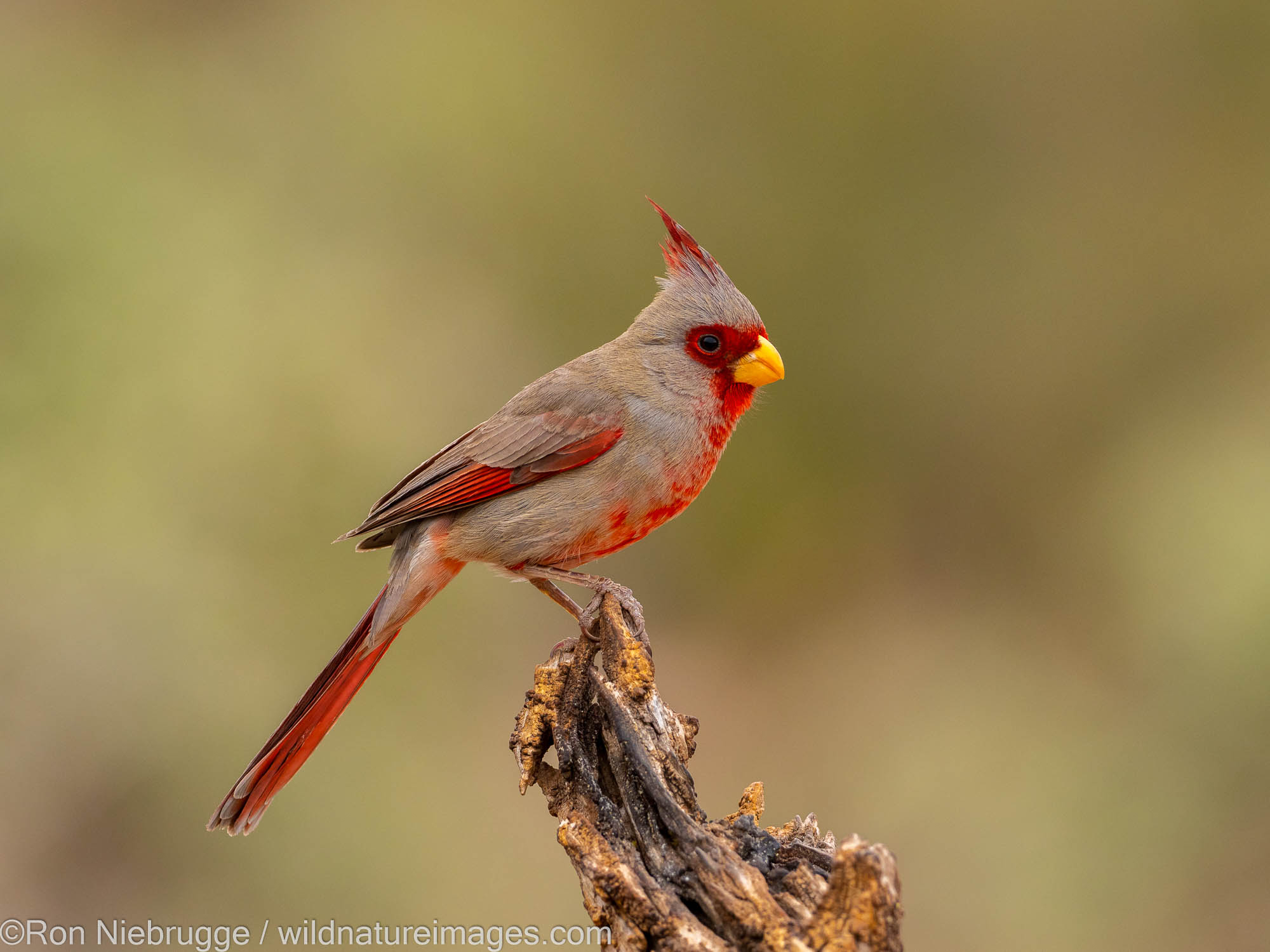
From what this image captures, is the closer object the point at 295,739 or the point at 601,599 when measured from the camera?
the point at 601,599

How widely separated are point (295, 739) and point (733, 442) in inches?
120

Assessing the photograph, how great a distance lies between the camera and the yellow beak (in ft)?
10.8

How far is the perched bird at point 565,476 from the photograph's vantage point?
313 centimetres

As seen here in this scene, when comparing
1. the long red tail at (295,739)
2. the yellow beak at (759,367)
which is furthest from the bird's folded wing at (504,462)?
the yellow beak at (759,367)

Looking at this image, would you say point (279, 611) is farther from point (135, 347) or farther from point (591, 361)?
point (591, 361)

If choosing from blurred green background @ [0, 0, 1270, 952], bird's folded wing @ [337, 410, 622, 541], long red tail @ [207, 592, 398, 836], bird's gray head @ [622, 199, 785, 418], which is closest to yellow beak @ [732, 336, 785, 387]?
bird's gray head @ [622, 199, 785, 418]

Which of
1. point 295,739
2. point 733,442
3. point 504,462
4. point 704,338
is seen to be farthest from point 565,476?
point 733,442

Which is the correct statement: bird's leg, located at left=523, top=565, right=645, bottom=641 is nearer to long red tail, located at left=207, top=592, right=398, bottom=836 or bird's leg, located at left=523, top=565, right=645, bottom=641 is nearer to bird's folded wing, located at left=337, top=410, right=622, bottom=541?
bird's folded wing, located at left=337, top=410, right=622, bottom=541

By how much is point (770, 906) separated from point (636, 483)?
1.27 meters

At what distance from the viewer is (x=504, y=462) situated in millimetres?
3186

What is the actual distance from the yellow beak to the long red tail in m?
1.19

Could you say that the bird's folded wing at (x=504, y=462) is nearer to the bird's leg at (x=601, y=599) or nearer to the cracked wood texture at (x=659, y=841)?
the bird's leg at (x=601, y=599)

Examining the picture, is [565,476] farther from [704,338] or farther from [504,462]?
[704,338]

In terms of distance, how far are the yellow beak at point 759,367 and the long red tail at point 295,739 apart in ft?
3.90
